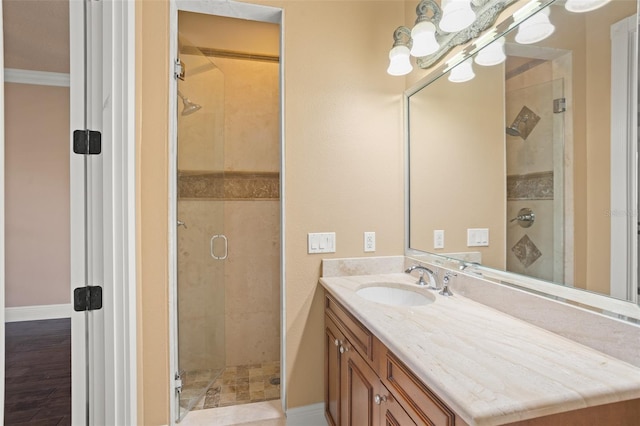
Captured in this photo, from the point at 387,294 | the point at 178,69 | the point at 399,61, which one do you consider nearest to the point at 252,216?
the point at 178,69

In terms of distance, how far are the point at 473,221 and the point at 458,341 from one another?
72cm

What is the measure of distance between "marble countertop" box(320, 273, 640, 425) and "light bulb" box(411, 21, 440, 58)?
1.30m

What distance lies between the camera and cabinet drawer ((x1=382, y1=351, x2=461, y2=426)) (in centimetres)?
75

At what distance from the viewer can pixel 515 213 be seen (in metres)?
1.26

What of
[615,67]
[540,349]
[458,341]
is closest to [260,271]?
[458,341]

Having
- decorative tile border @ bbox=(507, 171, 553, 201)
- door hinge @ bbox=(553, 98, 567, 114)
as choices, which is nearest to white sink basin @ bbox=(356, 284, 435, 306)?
decorative tile border @ bbox=(507, 171, 553, 201)

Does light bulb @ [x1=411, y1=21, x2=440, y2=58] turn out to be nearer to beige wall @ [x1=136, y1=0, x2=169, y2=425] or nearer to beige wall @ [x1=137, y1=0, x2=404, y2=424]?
beige wall @ [x1=137, y1=0, x2=404, y2=424]

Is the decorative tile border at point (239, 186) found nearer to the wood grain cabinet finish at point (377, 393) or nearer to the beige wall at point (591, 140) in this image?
the wood grain cabinet finish at point (377, 393)

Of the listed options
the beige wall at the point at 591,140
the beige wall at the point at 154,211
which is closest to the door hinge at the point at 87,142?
the beige wall at the point at 154,211

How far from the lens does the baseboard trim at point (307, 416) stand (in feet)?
5.98

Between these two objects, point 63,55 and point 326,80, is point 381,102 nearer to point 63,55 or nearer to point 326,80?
point 326,80

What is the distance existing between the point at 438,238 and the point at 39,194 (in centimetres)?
263

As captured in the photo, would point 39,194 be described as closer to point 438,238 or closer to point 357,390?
point 357,390

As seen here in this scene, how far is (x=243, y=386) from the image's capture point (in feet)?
7.32
